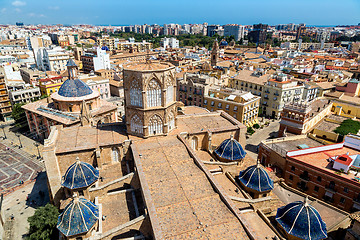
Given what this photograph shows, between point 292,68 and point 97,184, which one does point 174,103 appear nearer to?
point 97,184

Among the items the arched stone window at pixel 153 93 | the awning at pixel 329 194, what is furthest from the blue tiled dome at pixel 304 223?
the arched stone window at pixel 153 93

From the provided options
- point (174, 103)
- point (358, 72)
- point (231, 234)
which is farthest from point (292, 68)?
point (231, 234)

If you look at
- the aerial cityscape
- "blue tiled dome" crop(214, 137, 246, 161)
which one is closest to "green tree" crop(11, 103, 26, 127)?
the aerial cityscape

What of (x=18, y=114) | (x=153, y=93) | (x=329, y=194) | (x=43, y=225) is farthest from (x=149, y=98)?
(x=18, y=114)

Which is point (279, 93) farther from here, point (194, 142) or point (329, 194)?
point (194, 142)

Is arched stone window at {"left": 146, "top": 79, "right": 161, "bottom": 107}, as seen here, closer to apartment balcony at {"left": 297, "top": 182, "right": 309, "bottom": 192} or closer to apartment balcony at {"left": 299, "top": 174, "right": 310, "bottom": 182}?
apartment balcony at {"left": 299, "top": 174, "right": 310, "bottom": 182}

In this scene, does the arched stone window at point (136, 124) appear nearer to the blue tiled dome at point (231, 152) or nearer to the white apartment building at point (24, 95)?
the blue tiled dome at point (231, 152)
